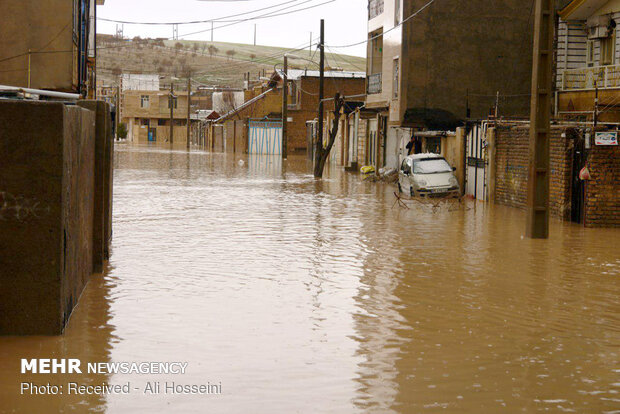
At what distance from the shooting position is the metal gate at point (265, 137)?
76688 millimetres

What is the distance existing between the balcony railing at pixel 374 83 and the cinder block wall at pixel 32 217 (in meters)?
33.8

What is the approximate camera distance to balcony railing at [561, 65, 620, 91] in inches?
1155

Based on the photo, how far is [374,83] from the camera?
42.6m

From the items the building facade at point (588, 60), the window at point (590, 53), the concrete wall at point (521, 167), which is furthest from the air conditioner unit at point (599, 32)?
the concrete wall at point (521, 167)

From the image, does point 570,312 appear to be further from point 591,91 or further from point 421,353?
point 591,91

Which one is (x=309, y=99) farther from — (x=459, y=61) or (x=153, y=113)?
(x=153, y=113)

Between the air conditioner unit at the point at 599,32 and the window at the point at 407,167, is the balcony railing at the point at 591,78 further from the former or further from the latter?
the window at the point at 407,167

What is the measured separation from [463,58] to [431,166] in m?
9.29

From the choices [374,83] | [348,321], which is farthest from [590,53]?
[348,321]

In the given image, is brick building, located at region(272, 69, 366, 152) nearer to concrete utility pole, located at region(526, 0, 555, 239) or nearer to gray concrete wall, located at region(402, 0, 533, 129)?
gray concrete wall, located at region(402, 0, 533, 129)

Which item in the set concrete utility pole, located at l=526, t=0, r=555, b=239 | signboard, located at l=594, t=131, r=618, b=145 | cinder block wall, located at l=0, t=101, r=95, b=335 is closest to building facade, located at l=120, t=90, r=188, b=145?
signboard, located at l=594, t=131, r=618, b=145

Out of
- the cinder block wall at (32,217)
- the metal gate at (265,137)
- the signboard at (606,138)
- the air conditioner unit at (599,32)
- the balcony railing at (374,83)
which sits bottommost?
the cinder block wall at (32,217)

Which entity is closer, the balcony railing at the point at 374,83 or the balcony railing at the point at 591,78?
the balcony railing at the point at 591,78

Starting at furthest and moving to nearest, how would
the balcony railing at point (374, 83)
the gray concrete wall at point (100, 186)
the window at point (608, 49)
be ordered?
1. the balcony railing at point (374, 83)
2. the window at point (608, 49)
3. the gray concrete wall at point (100, 186)
